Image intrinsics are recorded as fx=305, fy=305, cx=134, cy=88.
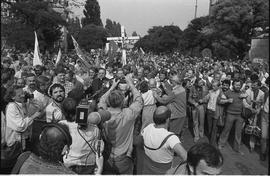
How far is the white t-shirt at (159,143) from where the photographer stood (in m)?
3.07

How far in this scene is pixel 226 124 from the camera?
612 centimetres

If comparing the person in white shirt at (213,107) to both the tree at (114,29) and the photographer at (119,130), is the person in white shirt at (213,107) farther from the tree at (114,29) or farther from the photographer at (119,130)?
the tree at (114,29)

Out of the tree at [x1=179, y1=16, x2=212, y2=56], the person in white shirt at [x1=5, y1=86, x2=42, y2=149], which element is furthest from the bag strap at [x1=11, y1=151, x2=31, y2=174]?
the tree at [x1=179, y1=16, x2=212, y2=56]

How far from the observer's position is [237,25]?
3.59m

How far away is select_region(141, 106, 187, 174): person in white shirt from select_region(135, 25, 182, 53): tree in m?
Result: 49.3

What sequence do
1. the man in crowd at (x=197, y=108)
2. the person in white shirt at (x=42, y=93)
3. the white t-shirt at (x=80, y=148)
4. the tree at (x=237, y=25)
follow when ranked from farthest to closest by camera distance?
the man in crowd at (x=197, y=108), the person in white shirt at (x=42, y=93), the tree at (x=237, y=25), the white t-shirt at (x=80, y=148)

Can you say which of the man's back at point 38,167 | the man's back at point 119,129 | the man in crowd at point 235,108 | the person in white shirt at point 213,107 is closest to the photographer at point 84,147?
the man's back at point 119,129

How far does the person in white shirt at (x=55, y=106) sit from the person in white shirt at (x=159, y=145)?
1093 millimetres

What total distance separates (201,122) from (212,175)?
191 inches

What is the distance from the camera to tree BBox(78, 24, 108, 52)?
1474 inches

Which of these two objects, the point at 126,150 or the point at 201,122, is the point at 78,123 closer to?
the point at 126,150

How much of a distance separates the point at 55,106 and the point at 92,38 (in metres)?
34.8

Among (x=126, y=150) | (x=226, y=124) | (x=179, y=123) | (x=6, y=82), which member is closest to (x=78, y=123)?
(x=126, y=150)

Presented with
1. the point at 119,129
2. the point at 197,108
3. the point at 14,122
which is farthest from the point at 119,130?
the point at 197,108
